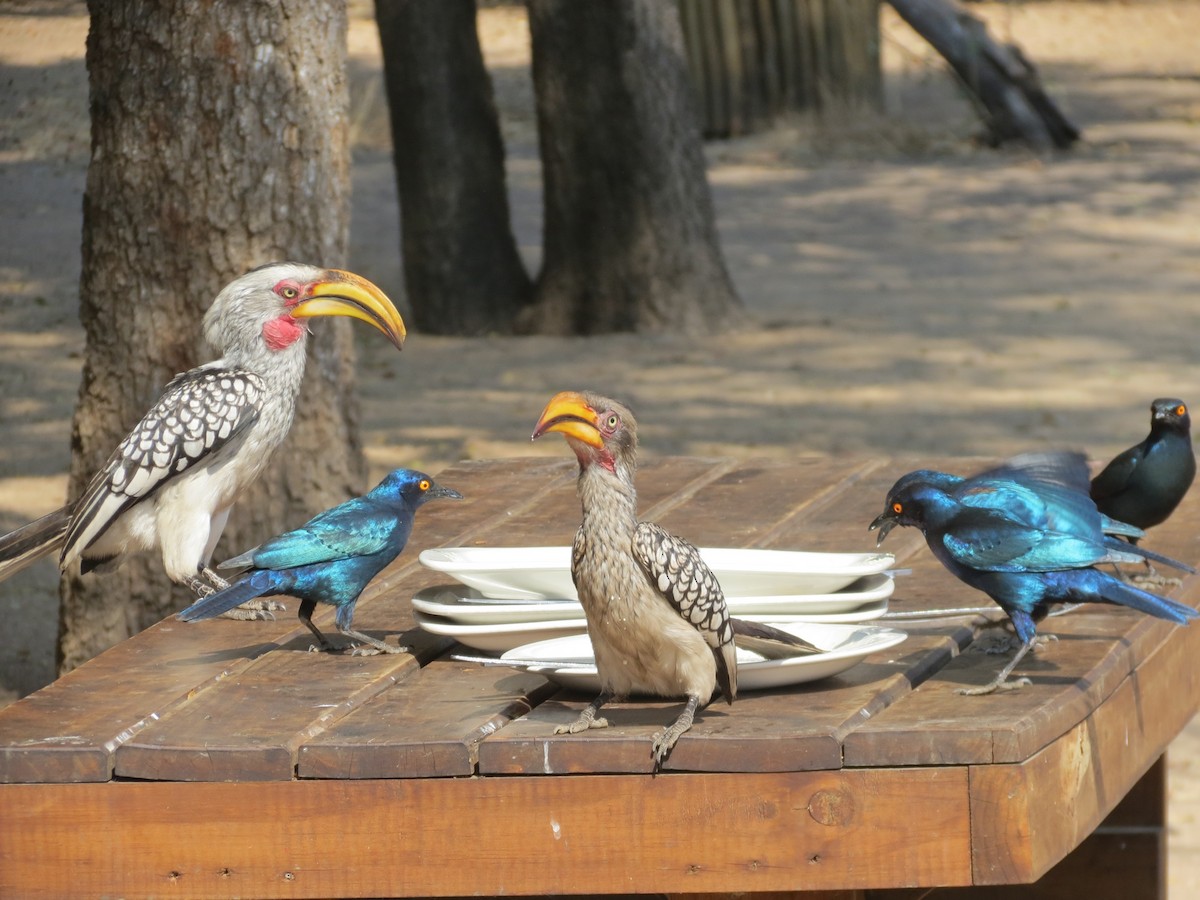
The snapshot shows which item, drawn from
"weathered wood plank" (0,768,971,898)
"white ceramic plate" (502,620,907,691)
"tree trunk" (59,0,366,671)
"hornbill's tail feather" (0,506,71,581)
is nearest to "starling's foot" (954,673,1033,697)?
"white ceramic plate" (502,620,907,691)

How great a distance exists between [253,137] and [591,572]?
2.50 metres

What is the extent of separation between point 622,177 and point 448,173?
39.3 inches

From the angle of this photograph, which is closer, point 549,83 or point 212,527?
point 212,527

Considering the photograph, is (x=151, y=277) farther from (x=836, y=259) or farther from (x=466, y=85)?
(x=836, y=259)

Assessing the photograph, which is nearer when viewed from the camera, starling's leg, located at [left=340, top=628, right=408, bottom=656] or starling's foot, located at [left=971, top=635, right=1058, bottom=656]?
starling's foot, located at [left=971, top=635, right=1058, bottom=656]

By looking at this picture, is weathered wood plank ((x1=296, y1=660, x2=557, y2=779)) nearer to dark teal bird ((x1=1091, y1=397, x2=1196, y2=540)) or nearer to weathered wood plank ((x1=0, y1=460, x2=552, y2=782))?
weathered wood plank ((x1=0, y1=460, x2=552, y2=782))

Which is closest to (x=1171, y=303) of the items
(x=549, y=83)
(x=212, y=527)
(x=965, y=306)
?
(x=965, y=306)

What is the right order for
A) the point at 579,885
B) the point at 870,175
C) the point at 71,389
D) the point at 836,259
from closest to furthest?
1. the point at 579,885
2. the point at 71,389
3. the point at 836,259
4. the point at 870,175

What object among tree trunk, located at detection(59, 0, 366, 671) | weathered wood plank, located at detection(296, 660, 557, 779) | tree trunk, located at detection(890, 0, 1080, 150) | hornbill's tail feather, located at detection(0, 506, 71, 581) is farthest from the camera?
tree trunk, located at detection(890, 0, 1080, 150)

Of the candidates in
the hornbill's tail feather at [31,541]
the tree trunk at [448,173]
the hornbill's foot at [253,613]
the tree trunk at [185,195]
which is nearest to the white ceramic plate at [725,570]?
the hornbill's foot at [253,613]

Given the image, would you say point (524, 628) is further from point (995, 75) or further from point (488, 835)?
point (995, 75)

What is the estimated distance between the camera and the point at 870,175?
13320mm

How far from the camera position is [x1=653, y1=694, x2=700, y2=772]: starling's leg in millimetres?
2176

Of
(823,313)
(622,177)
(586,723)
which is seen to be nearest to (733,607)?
(586,723)
